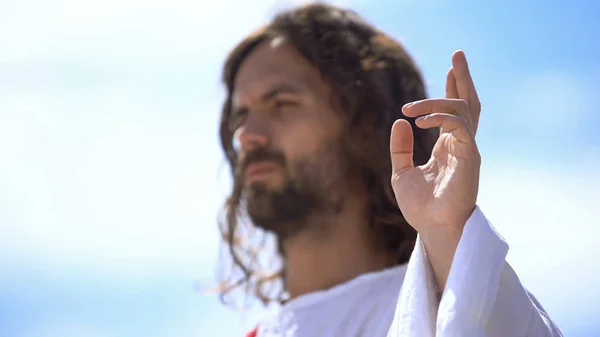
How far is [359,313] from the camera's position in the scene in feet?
8.05

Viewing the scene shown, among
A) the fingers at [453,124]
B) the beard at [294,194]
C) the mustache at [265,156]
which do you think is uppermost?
the fingers at [453,124]

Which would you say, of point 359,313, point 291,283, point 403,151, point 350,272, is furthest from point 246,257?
point 403,151

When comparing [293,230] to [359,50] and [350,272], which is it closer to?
[350,272]

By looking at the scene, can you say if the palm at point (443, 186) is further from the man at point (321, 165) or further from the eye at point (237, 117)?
the eye at point (237, 117)

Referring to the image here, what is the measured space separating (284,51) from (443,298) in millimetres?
1746

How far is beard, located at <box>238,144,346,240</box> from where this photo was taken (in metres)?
2.78

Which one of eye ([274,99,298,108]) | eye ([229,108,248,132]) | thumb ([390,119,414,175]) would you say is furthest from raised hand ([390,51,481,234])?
eye ([229,108,248,132])

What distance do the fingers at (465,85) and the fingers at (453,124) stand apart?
139 millimetres

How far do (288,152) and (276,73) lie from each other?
360mm

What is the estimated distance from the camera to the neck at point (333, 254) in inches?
107

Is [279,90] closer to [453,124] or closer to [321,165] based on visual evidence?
[321,165]

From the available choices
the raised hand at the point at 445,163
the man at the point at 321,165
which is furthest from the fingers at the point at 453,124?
the man at the point at 321,165

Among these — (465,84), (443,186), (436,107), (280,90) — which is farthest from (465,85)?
(280,90)

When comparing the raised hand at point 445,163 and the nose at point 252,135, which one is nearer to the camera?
the raised hand at point 445,163
